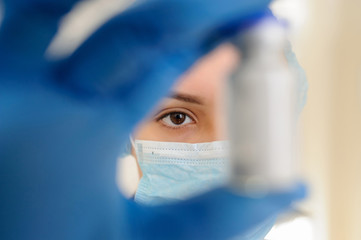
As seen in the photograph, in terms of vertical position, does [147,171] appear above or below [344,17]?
below

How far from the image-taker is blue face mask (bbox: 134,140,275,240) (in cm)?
85

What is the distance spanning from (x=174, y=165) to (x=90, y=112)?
60 cm

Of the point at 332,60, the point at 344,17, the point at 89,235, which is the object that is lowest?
the point at 89,235

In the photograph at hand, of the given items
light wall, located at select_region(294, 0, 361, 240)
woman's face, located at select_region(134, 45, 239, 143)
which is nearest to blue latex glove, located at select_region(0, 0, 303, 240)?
woman's face, located at select_region(134, 45, 239, 143)

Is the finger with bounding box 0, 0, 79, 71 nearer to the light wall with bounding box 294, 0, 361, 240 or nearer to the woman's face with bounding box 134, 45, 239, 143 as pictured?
the woman's face with bounding box 134, 45, 239, 143

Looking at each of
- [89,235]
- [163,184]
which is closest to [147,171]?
[163,184]

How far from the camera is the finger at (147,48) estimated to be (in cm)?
28

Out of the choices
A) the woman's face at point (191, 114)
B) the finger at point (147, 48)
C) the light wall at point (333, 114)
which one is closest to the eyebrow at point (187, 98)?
the woman's face at point (191, 114)

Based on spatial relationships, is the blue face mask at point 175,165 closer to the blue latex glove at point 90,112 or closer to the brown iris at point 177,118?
the brown iris at point 177,118

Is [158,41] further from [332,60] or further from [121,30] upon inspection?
[332,60]

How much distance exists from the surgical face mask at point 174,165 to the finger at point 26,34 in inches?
22.4

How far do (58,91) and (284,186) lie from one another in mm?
169

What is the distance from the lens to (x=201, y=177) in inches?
33.8

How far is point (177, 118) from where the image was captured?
0.92 meters
